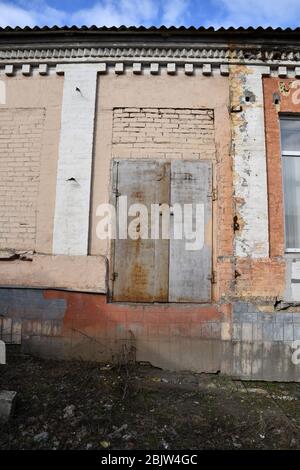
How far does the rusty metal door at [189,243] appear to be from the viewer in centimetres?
551

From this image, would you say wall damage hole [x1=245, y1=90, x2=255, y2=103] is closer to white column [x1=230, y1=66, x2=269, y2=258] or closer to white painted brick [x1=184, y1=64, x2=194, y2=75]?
white column [x1=230, y1=66, x2=269, y2=258]

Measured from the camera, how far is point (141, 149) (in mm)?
5883

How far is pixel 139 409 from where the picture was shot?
409 centimetres

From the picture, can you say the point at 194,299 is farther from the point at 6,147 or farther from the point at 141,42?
the point at 141,42

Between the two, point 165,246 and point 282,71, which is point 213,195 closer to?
point 165,246

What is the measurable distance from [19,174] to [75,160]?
0.99m

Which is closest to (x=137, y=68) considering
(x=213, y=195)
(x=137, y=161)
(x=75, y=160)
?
(x=137, y=161)

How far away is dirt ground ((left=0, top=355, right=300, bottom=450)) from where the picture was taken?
3.47 meters

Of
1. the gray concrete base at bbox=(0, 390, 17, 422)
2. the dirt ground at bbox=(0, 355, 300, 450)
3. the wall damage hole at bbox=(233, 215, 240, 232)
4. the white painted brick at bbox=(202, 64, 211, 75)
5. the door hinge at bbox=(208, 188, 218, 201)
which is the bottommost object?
the dirt ground at bbox=(0, 355, 300, 450)

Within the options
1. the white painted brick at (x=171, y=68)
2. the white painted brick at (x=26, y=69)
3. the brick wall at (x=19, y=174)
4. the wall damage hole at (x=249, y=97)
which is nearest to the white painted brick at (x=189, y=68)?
the white painted brick at (x=171, y=68)

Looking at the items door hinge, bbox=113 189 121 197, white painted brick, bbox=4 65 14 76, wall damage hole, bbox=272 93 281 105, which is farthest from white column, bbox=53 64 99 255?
wall damage hole, bbox=272 93 281 105

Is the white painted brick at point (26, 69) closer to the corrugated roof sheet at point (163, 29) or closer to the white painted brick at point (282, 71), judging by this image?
the corrugated roof sheet at point (163, 29)

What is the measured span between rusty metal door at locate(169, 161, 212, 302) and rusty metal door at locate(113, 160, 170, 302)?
0.44 ft

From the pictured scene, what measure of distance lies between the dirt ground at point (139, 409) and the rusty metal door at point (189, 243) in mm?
1232
